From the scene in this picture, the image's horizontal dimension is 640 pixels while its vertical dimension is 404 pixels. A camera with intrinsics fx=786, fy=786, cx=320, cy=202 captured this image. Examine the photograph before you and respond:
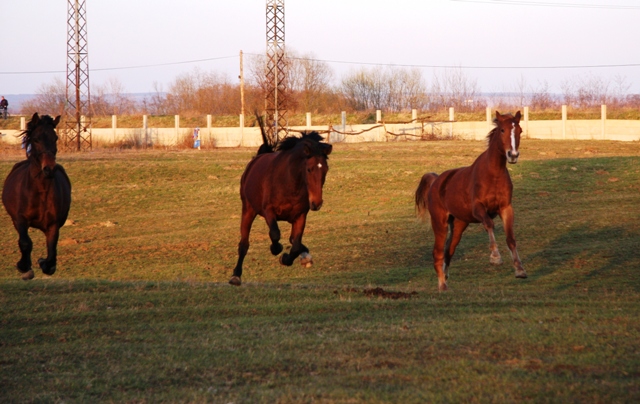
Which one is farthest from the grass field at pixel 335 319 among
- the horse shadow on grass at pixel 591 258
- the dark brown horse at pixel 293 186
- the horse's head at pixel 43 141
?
the horse's head at pixel 43 141

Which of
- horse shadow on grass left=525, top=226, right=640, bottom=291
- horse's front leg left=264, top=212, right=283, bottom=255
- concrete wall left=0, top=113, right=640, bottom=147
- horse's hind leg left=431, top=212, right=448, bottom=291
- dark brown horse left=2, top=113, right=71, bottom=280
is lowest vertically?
horse shadow on grass left=525, top=226, right=640, bottom=291

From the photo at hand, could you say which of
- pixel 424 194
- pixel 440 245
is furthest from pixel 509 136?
pixel 424 194

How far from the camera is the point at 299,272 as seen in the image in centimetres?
1648

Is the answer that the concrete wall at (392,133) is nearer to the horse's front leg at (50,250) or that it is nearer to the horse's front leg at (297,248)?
the horse's front leg at (297,248)

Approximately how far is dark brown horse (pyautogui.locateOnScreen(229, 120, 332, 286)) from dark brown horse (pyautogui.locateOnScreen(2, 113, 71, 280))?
107 inches

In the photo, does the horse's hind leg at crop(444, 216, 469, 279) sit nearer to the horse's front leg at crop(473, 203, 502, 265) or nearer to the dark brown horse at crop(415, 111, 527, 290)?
the dark brown horse at crop(415, 111, 527, 290)

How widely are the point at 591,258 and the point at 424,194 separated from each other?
14.7ft

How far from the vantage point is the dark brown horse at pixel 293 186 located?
34.5 feet

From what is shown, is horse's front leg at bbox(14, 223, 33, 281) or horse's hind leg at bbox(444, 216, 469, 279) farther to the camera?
horse's hind leg at bbox(444, 216, 469, 279)

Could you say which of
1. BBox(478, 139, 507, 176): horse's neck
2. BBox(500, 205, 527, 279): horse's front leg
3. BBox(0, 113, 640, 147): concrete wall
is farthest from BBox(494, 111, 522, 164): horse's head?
BBox(0, 113, 640, 147): concrete wall

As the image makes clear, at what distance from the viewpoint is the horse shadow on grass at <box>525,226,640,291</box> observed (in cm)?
1409

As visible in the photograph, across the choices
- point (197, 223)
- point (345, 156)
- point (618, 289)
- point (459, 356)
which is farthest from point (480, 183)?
point (345, 156)

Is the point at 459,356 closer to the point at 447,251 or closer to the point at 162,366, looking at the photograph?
the point at 162,366

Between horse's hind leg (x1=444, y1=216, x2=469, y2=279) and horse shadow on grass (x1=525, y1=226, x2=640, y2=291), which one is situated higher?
horse's hind leg (x1=444, y1=216, x2=469, y2=279)
